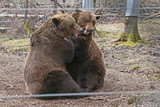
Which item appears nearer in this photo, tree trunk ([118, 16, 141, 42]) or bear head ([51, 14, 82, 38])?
bear head ([51, 14, 82, 38])

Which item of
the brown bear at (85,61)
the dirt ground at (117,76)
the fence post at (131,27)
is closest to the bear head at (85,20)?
the brown bear at (85,61)

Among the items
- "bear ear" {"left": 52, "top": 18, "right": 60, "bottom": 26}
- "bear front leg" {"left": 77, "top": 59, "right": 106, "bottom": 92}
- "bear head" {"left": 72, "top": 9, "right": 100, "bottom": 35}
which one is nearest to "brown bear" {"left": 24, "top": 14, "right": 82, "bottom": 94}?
"bear ear" {"left": 52, "top": 18, "right": 60, "bottom": 26}

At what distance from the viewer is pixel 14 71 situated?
24.1ft

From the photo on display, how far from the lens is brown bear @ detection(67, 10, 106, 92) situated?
547 centimetres

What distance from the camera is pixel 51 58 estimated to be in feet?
16.6

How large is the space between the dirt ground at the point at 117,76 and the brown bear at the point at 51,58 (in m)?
0.28

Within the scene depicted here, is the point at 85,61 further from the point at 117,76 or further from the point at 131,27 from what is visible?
the point at 131,27

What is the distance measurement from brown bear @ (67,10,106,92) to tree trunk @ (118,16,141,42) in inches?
137

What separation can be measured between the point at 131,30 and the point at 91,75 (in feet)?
13.1

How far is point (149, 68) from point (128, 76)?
727 mm

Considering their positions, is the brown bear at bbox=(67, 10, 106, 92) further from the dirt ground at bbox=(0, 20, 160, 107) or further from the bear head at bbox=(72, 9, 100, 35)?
the dirt ground at bbox=(0, 20, 160, 107)

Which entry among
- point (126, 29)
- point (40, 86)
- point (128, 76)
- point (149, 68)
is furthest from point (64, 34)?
point (126, 29)

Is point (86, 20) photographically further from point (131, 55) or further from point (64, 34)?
point (131, 55)

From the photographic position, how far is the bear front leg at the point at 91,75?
18.2 ft
